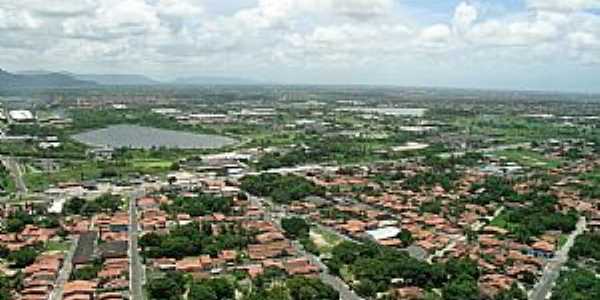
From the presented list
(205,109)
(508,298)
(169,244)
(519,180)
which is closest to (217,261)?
(169,244)

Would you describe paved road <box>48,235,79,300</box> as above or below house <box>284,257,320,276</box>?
below

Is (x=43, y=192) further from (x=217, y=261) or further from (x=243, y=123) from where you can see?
(x=243, y=123)

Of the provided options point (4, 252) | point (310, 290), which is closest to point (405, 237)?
point (310, 290)

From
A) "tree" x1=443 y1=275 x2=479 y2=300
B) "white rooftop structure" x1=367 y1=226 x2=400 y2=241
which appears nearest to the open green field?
"white rooftop structure" x1=367 y1=226 x2=400 y2=241

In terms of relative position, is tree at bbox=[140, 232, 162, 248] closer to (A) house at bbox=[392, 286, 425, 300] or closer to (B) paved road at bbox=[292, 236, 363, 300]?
(B) paved road at bbox=[292, 236, 363, 300]

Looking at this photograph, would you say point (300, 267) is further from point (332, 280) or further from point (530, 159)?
point (530, 159)

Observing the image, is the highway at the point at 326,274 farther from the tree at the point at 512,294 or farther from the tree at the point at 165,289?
the tree at the point at 165,289
